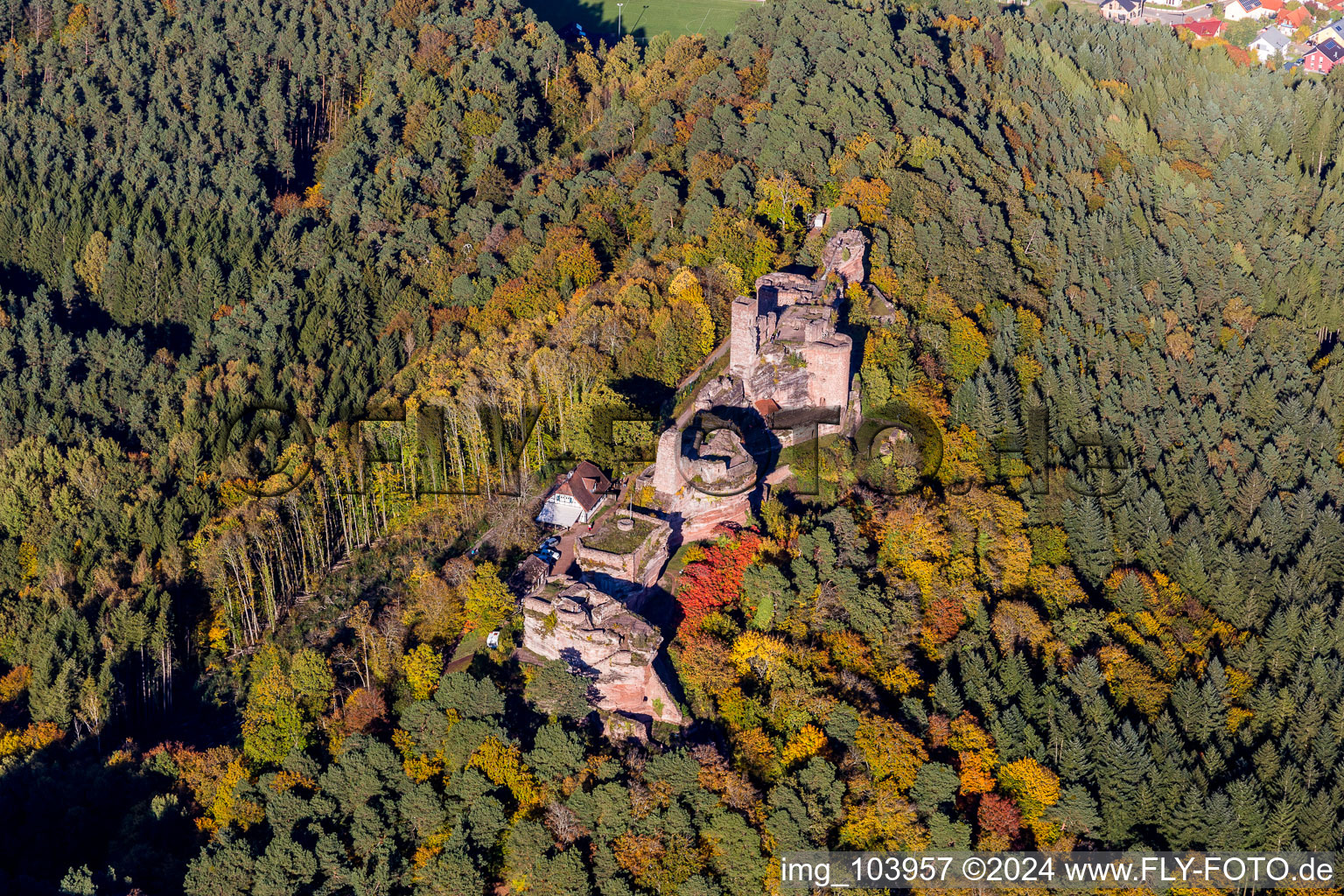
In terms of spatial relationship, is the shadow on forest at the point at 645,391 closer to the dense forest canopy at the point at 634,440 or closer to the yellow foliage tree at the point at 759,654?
the dense forest canopy at the point at 634,440

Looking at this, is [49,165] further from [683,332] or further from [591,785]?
[591,785]

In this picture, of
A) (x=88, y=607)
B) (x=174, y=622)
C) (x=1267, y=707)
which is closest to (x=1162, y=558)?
(x=1267, y=707)

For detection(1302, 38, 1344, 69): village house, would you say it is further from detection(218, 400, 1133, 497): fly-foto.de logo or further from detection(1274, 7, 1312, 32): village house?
detection(218, 400, 1133, 497): fly-foto.de logo

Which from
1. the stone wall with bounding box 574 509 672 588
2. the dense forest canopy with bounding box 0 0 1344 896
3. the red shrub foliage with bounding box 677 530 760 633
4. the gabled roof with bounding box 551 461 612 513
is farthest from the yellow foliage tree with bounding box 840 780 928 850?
the gabled roof with bounding box 551 461 612 513

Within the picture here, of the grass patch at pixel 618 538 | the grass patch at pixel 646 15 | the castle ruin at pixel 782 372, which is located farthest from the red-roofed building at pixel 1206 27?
the grass patch at pixel 618 538

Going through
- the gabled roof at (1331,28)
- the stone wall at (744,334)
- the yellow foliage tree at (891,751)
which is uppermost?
the gabled roof at (1331,28)
